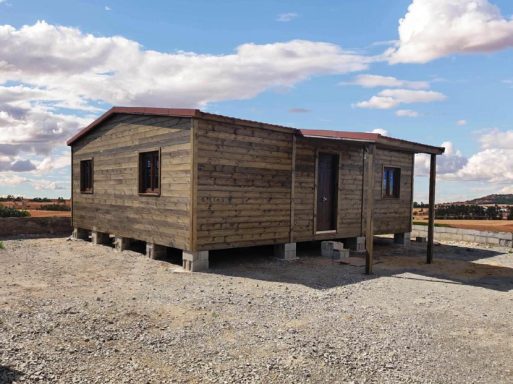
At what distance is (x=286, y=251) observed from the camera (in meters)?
11.8

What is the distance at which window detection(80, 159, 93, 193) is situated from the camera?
15422 mm

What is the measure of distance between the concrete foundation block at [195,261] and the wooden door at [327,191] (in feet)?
14.1

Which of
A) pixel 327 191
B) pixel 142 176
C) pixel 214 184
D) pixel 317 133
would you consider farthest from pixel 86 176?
pixel 317 133

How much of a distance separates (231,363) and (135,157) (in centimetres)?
867

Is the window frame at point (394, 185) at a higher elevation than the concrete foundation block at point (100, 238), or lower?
higher

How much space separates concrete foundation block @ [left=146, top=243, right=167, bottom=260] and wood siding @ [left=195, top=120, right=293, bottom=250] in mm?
1964

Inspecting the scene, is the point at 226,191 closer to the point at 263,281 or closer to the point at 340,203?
the point at 263,281

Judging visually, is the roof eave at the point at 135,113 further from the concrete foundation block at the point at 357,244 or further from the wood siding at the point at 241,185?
the concrete foundation block at the point at 357,244

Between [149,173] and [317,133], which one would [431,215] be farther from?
[149,173]

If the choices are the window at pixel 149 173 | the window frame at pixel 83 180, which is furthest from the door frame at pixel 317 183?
the window frame at pixel 83 180

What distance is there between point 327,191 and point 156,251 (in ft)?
18.1

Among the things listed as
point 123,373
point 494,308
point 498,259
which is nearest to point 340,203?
point 498,259

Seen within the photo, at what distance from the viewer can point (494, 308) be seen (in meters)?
7.51

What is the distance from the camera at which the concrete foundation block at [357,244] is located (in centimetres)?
1405
